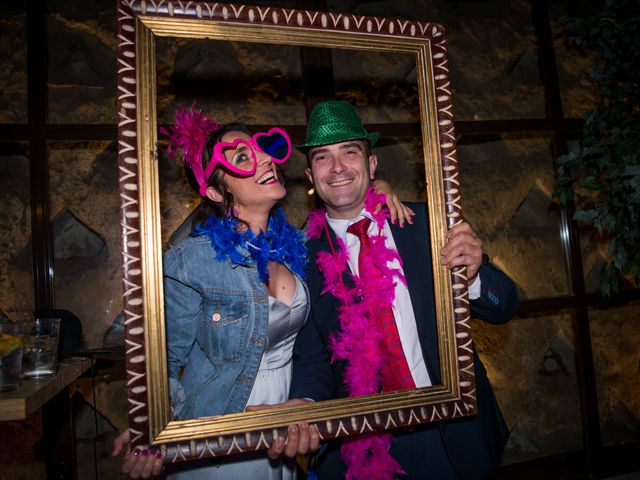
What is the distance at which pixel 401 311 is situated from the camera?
1.30 metres

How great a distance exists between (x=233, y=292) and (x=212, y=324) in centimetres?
11

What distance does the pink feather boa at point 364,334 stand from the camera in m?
1.26

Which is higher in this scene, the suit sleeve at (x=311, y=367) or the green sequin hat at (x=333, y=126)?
the green sequin hat at (x=333, y=126)

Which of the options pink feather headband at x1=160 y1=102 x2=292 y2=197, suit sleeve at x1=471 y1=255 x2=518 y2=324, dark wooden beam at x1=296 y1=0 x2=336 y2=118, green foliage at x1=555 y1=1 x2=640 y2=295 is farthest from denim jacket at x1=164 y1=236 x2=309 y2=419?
green foliage at x1=555 y1=1 x2=640 y2=295

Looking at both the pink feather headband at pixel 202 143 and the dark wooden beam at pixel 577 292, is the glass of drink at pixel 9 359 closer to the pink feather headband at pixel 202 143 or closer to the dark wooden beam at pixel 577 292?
the pink feather headband at pixel 202 143

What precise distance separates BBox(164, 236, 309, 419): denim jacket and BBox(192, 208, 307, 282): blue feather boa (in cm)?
3

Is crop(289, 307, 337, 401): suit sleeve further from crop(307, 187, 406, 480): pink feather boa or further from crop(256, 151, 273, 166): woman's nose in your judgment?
crop(256, 151, 273, 166): woman's nose

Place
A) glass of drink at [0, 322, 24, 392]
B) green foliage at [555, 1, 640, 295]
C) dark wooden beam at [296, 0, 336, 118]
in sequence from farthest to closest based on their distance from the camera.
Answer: dark wooden beam at [296, 0, 336, 118] → green foliage at [555, 1, 640, 295] → glass of drink at [0, 322, 24, 392]

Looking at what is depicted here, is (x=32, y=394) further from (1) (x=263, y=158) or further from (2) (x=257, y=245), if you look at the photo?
(1) (x=263, y=158)

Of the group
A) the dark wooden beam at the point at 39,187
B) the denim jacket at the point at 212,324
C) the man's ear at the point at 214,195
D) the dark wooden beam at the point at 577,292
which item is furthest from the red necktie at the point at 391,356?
the dark wooden beam at the point at 577,292

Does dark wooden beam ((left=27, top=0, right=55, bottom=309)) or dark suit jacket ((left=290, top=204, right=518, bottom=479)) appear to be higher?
dark wooden beam ((left=27, top=0, right=55, bottom=309))

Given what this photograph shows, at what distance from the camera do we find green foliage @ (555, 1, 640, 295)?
5.83 ft

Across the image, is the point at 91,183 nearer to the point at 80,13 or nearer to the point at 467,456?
the point at 80,13

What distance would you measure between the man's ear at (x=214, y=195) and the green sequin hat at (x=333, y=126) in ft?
1.09
